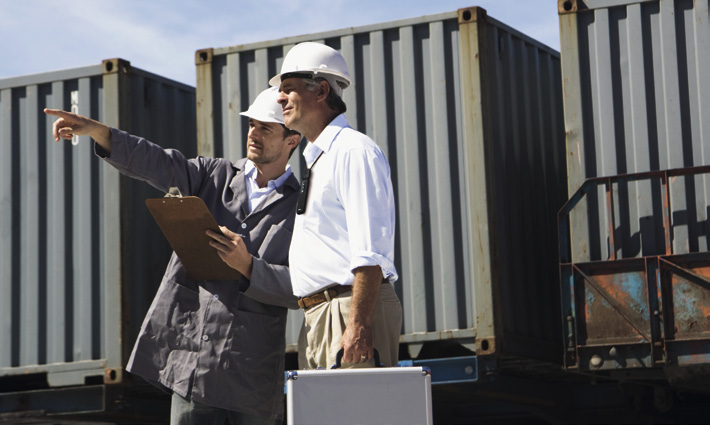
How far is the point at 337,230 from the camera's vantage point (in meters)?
→ 4.34

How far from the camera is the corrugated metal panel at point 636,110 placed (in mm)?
7883

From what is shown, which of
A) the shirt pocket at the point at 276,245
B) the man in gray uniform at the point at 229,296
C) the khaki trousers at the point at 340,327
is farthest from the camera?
the shirt pocket at the point at 276,245

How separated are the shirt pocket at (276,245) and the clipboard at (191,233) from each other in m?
0.17

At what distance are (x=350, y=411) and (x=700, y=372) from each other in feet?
14.4

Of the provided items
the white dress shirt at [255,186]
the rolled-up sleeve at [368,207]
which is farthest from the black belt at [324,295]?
the white dress shirt at [255,186]

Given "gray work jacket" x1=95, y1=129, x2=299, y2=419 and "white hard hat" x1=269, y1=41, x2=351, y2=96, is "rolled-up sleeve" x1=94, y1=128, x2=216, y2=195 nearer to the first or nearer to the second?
"gray work jacket" x1=95, y1=129, x2=299, y2=419

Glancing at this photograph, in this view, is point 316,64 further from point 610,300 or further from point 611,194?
point 611,194

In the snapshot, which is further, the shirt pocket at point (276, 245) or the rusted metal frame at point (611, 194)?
the rusted metal frame at point (611, 194)

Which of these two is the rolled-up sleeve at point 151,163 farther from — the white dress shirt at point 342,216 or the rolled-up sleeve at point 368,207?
the rolled-up sleeve at point 368,207

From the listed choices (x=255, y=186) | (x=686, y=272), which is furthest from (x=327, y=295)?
(x=686, y=272)

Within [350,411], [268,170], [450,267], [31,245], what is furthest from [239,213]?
[31,245]

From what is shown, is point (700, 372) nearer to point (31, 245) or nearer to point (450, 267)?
point (450, 267)

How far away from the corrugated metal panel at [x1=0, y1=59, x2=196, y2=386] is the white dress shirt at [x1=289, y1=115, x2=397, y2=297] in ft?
16.3

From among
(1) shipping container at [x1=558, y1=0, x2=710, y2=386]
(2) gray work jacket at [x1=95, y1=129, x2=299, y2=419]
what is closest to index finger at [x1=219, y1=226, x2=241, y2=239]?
(2) gray work jacket at [x1=95, y1=129, x2=299, y2=419]
